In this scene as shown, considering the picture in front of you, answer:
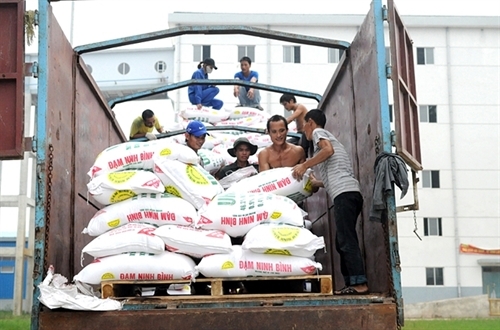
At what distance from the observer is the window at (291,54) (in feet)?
101

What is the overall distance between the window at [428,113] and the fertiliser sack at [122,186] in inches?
1077

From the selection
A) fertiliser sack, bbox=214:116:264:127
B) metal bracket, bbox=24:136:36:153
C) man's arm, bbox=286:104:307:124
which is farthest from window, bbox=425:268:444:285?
metal bracket, bbox=24:136:36:153

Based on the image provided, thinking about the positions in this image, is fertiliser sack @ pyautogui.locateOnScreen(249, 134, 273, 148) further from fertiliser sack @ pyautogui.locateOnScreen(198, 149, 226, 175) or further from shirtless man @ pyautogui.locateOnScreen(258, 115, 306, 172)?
shirtless man @ pyautogui.locateOnScreen(258, 115, 306, 172)

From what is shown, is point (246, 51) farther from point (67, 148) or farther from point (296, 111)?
point (67, 148)

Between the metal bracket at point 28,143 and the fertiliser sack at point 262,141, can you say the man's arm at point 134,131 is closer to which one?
the fertiliser sack at point 262,141

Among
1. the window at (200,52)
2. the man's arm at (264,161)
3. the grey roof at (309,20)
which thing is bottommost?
the man's arm at (264,161)

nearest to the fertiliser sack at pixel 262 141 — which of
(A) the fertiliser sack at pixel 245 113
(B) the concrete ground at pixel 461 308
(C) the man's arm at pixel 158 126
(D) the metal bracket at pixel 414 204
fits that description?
(A) the fertiliser sack at pixel 245 113

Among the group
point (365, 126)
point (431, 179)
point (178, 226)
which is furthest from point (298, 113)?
point (431, 179)

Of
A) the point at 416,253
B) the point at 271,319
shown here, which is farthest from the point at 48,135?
the point at 416,253

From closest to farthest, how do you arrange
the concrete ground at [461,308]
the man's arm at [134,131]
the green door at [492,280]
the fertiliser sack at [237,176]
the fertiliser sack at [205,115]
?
the fertiliser sack at [237,176] → the man's arm at [134,131] → the fertiliser sack at [205,115] → the concrete ground at [461,308] → the green door at [492,280]

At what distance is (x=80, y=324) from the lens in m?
3.59

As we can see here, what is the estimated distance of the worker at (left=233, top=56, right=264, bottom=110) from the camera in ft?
32.6

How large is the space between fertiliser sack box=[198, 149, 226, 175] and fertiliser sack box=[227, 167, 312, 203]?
1.22m

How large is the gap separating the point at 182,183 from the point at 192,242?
525mm
